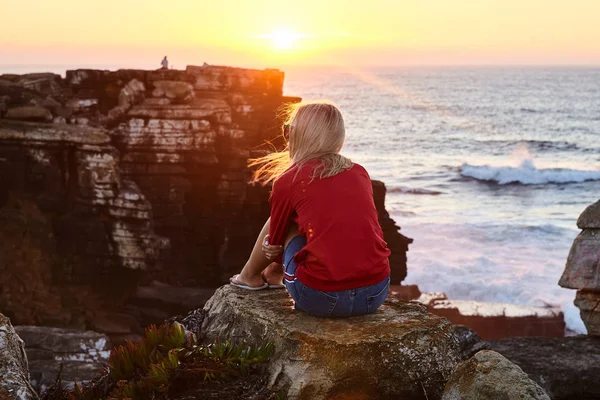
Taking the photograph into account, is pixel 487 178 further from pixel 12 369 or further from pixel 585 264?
pixel 12 369

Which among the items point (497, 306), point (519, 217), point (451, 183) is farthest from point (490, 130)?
point (497, 306)

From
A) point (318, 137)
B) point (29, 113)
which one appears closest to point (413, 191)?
point (29, 113)

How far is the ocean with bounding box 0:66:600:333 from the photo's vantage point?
28109 mm

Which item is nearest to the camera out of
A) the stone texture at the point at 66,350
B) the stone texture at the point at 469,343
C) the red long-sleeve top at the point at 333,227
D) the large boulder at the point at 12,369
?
the large boulder at the point at 12,369

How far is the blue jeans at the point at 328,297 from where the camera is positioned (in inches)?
177

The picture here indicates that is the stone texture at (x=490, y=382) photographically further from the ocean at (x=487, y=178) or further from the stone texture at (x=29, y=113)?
the stone texture at (x=29, y=113)

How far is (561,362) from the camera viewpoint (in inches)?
242

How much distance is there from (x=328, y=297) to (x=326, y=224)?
0.45m

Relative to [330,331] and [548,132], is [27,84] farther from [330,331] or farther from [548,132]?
[548,132]

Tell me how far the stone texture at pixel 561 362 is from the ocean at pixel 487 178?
1196 centimetres

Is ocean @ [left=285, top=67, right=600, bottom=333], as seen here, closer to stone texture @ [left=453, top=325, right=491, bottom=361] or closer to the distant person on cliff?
stone texture @ [left=453, top=325, right=491, bottom=361]

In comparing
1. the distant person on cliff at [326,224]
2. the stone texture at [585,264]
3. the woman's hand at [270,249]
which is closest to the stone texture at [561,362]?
the stone texture at [585,264]

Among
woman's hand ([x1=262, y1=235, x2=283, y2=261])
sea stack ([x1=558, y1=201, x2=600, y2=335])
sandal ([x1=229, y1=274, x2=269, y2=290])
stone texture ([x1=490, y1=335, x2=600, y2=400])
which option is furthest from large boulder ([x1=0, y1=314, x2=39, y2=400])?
sea stack ([x1=558, y1=201, x2=600, y2=335])

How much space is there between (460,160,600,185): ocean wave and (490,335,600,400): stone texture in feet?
143
